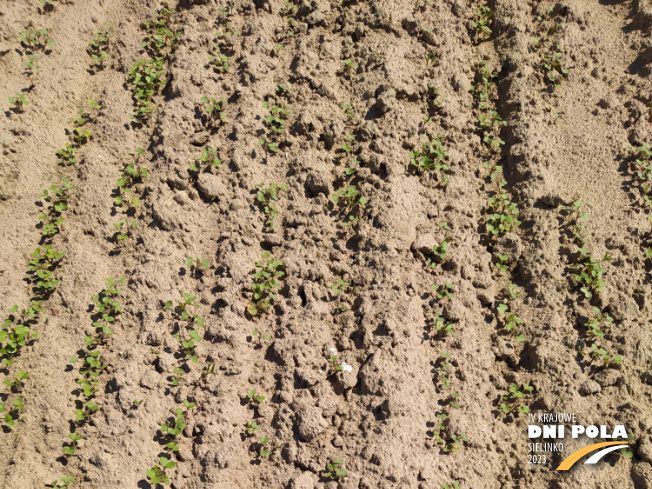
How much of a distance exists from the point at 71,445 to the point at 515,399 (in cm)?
315

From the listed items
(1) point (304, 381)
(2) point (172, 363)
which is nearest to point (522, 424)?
(1) point (304, 381)

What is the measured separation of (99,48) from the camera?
14.4 feet

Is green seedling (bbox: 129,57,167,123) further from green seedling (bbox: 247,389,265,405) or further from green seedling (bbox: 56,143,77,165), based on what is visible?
green seedling (bbox: 247,389,265,405)

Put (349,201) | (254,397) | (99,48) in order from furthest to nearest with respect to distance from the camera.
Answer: (99,48) < (349,201) < (254,397)

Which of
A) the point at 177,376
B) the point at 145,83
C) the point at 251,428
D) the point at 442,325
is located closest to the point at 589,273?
the point at 442,325

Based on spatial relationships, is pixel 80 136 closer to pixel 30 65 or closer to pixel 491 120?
pixel 30 65

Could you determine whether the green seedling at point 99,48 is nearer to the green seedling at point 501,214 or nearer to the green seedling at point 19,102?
the green seedling at point 19,102

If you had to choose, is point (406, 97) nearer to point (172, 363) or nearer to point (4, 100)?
point (172, 363)

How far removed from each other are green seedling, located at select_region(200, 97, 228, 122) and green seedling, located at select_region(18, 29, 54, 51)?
160cm

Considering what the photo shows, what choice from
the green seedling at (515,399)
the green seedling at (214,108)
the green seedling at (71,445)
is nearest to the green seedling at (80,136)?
the green seedling at (214,108)

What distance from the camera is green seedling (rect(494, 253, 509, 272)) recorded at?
3723mm

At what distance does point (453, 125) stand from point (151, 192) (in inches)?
109

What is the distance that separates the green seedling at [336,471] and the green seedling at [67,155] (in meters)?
3.25

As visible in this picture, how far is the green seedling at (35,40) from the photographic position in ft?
13.8
